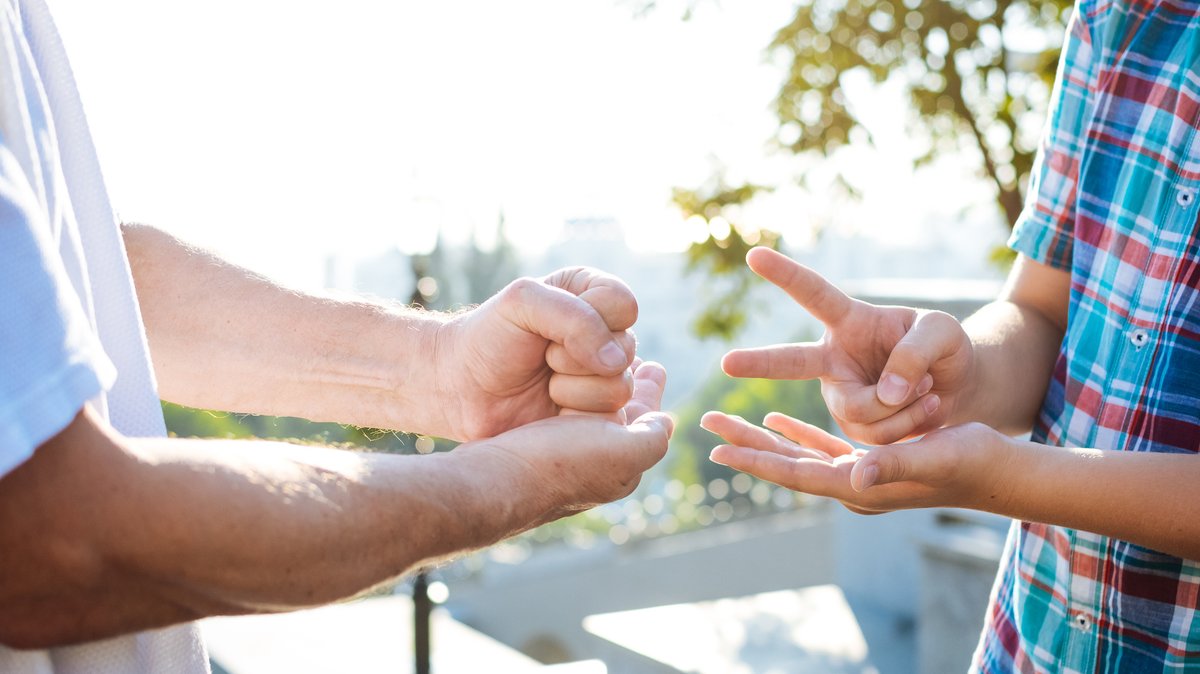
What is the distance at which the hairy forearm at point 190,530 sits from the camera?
879 millimetres

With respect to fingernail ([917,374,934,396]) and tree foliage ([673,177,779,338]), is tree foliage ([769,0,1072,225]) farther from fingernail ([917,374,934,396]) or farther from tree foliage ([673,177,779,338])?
fingernail ([917,374,934,396])

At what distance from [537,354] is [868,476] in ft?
2.05

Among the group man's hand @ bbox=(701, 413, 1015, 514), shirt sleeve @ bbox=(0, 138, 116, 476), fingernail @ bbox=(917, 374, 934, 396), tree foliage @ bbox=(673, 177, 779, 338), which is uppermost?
shirt sleeve @ bbox=(0, 138, 116, 476)

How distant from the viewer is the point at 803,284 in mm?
1654

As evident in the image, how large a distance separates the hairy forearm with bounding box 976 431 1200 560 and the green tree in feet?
11.8

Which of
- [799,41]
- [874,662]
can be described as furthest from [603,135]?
[874,662]

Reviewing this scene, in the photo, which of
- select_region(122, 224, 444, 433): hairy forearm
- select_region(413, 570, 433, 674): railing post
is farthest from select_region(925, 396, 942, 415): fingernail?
select_region(413, 570, 433, 674): railing post

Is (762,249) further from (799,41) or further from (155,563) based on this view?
(799,41)

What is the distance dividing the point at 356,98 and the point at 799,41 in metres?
5.97

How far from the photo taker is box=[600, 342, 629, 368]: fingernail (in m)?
1.55

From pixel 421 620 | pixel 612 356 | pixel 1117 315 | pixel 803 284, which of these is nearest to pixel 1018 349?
pixel 1117 315

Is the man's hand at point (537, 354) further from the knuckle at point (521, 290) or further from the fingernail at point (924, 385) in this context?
the fingernail at point (924, 385)

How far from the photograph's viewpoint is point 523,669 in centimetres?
441

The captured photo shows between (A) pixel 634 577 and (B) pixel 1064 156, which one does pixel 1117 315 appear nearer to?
(B) pixel 1064 156
